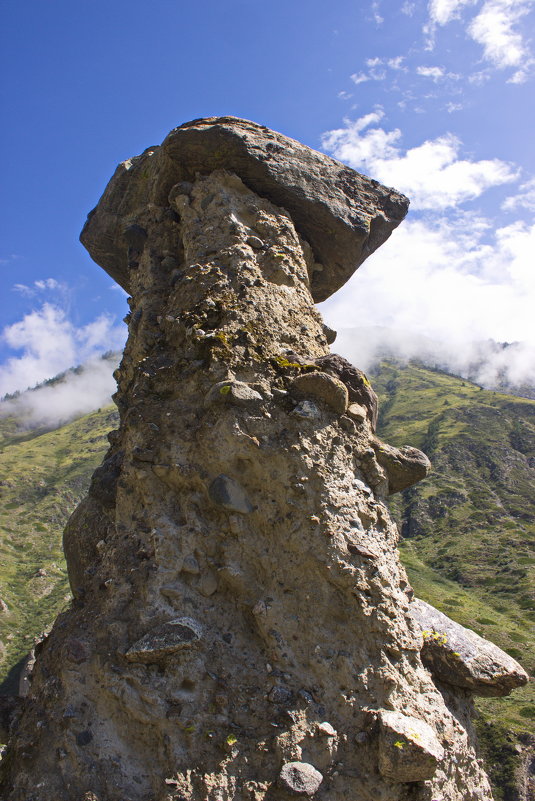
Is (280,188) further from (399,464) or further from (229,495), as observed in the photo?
(229,495)

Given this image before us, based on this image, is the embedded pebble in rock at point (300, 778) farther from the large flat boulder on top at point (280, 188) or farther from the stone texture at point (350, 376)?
the large flat boulder on top at point (280, 188)

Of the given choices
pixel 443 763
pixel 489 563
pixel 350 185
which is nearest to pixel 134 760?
pixel 443 763

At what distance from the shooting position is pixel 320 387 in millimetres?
6527

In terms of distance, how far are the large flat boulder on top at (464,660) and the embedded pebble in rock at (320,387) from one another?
256 cm

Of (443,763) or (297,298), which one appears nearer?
(443,763)

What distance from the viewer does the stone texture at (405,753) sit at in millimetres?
4742

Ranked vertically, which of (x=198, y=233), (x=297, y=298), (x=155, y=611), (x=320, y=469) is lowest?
(x=155, y=611)

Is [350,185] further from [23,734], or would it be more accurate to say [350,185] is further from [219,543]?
[23,734]

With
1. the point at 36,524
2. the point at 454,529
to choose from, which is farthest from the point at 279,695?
the point at 36,524

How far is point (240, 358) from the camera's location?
6.68 metres

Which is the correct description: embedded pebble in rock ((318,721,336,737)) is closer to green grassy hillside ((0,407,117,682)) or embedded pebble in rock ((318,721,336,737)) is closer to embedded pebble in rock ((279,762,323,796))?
embedded pebble in rock ((279,762,323,796))

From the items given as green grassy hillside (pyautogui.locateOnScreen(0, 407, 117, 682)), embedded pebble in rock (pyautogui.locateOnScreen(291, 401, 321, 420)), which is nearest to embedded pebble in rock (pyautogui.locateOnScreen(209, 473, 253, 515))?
embedded pebble in rock (pyautogui.locateOnScreen(291, 401, 321, 420))

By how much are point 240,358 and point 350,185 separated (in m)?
4.97

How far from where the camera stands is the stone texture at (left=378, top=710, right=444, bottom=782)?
4.74 metres
